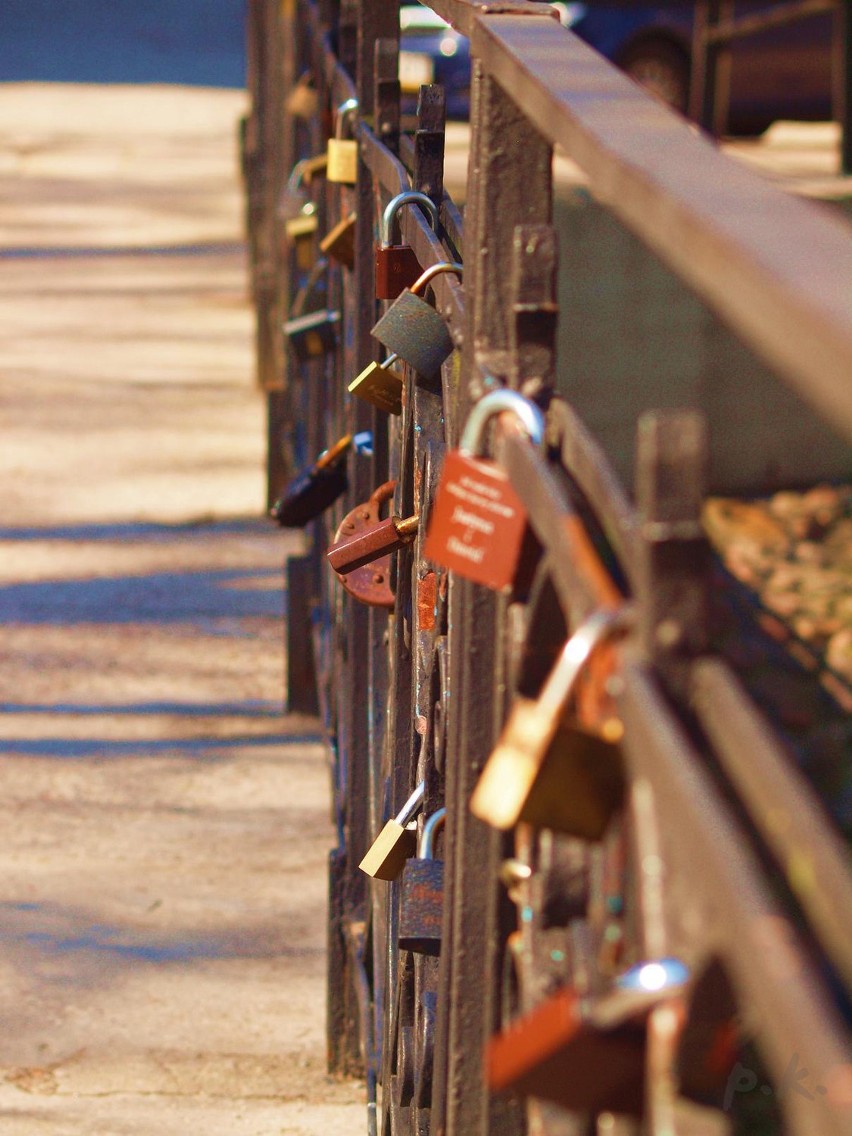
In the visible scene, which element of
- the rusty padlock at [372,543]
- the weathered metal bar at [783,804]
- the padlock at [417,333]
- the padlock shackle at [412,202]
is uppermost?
the padlock shackle at [412,202]

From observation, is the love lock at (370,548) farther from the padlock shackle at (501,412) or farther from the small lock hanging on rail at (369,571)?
the padlock shackle at (501,412)

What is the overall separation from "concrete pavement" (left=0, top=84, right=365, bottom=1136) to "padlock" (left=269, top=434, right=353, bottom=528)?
0.72 meters

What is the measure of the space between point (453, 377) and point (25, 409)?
4.72m

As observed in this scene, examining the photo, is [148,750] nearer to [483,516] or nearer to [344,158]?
[344,158]

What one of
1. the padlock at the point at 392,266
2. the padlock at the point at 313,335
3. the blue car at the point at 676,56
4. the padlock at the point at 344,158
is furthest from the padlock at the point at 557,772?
the blue car at the point at 676,56

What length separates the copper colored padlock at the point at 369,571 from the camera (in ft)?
6.28

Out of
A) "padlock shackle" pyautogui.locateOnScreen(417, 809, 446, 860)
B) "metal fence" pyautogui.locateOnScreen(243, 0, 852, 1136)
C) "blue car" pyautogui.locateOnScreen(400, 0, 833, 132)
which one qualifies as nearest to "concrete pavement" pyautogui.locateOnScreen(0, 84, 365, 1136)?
"metal fence" pyautogui.locateOnScreen(243, 0, 852, 1136)

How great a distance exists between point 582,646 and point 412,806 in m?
0.90

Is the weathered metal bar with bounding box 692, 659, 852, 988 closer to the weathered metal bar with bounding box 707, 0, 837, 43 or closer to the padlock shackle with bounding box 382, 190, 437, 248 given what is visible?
the padlock shackle with bounding box 382, 190, 437, 248

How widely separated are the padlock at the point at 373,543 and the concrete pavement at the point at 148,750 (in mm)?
964

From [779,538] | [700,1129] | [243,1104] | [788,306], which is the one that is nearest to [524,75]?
[788,306]

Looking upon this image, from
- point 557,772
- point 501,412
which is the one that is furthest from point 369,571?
point 557,772

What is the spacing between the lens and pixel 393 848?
1703 millimetres

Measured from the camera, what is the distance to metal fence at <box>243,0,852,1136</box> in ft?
2.02
